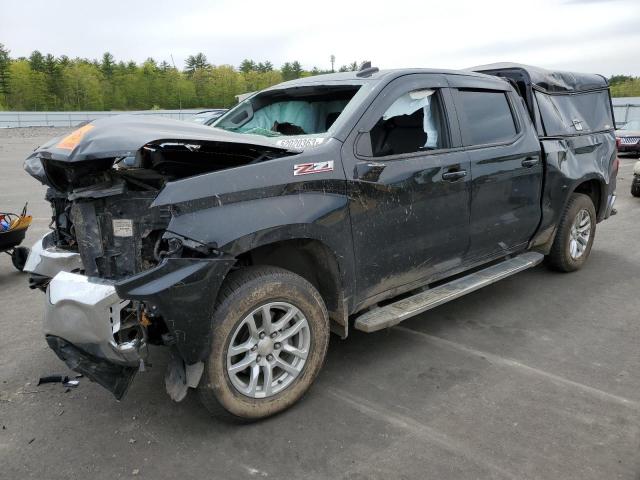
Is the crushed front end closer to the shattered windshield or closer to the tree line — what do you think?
the shattered windshield

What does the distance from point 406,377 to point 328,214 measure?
125 centimetres

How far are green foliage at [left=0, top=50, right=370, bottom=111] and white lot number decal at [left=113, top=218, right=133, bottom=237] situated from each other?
88.7m

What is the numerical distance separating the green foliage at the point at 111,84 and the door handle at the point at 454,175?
288 ft

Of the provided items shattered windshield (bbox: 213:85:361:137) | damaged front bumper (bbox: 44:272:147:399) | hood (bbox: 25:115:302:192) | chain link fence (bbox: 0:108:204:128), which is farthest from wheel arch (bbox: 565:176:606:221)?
chain link fence (bbox: 0:108:204:128)

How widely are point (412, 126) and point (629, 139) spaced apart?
1767cm

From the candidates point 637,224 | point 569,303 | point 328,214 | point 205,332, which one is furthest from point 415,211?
point 637,224

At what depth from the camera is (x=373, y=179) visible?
336 centimetres

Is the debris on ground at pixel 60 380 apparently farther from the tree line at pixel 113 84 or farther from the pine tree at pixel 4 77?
the pine tree at pixel 4 77

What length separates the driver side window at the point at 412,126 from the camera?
3617 millimetres

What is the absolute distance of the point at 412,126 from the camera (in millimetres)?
3869

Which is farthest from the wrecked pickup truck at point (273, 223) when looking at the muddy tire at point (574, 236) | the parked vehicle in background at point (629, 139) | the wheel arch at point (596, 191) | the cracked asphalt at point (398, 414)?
the parked vehicle in background at point (629, 139)

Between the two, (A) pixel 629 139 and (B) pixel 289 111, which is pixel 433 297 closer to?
(B) pixel 289 111

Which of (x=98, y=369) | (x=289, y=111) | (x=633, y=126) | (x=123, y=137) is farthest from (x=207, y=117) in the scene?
(x=633, y=126)

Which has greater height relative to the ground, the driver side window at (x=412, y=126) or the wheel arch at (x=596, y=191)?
the driver side window at (x=412, y=126)
